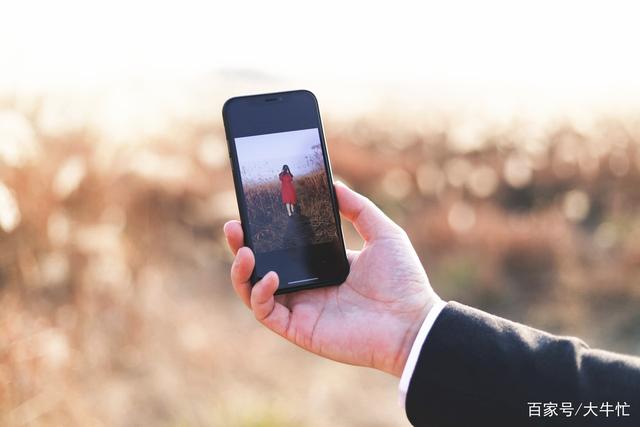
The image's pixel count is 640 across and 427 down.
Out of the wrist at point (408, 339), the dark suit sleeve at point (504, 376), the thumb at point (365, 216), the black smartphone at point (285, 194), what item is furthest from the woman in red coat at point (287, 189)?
the dark suit sleeve at point (504, 376)

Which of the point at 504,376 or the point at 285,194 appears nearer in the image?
the point at 504,376

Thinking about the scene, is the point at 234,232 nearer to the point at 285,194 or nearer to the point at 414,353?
the point at 285,194

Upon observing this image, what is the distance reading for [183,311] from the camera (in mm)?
3697

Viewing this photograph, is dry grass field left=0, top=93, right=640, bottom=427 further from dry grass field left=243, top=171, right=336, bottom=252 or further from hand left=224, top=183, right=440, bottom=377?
hand left=224, top=183, right=440, bottom=377

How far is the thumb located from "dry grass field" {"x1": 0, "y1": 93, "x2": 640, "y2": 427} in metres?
0.08

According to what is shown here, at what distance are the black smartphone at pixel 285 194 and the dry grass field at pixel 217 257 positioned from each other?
20 millimetres

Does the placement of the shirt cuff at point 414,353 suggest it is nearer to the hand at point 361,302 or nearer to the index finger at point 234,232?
the hand at point 361,302

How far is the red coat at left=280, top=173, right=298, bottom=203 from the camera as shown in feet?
6.57

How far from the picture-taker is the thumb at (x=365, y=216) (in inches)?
77.8

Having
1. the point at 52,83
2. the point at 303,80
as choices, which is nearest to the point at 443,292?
the point at 52,83

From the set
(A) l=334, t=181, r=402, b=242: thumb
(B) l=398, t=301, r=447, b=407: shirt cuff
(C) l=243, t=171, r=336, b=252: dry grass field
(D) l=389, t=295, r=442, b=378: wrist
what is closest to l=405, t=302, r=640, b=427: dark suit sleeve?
(B) l=398, t=301, r=447, b=407: shirt cuff

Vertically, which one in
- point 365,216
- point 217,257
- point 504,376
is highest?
point 365,216

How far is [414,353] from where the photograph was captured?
162 cm

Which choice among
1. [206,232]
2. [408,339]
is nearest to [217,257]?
[206,232]
